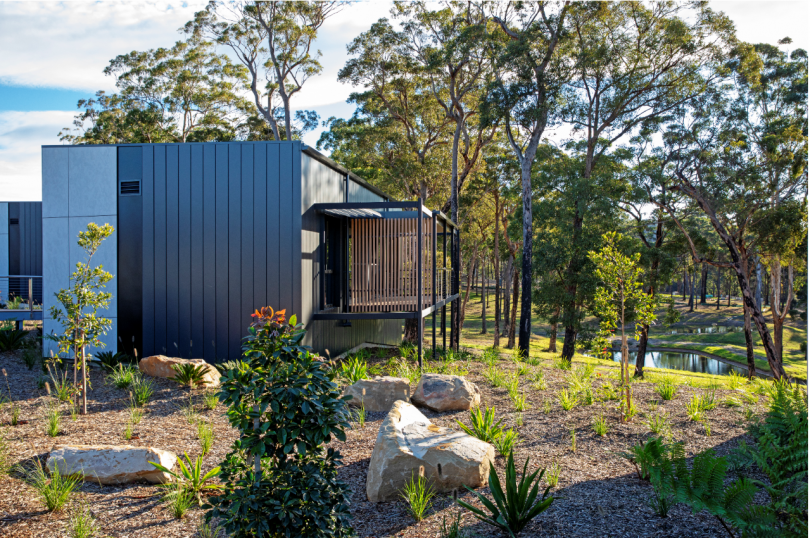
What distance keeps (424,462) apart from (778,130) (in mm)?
19197

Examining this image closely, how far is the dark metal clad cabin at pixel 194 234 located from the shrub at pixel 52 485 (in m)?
4.62

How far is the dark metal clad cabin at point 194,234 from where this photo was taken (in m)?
8.65

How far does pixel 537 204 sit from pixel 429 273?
8.25 meters

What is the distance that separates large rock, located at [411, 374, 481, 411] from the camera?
6.20 metres

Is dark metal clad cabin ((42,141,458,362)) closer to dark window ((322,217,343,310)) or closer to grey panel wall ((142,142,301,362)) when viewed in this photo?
grey panel wall ((142,142,301,362))

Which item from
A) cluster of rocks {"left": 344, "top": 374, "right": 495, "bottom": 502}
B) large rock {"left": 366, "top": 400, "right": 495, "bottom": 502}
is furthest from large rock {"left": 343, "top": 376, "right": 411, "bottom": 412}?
large rock {"left": 366, "top": 400, "right": 495, "bottom": 502}

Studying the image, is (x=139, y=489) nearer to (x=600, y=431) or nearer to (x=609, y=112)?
(x=600, y=431)

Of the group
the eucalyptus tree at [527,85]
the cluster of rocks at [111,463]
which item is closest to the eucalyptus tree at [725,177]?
the eucalyptus tree at [527,85]

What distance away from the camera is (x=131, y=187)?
898 centimetres

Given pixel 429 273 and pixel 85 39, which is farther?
pixel 429 273

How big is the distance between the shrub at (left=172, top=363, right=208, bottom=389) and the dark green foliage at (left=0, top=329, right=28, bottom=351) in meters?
4.21

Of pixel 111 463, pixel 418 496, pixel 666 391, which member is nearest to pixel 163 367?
pixel 111 463

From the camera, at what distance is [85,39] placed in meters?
5.35

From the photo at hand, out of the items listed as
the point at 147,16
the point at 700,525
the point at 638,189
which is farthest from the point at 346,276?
the point at 638,189
